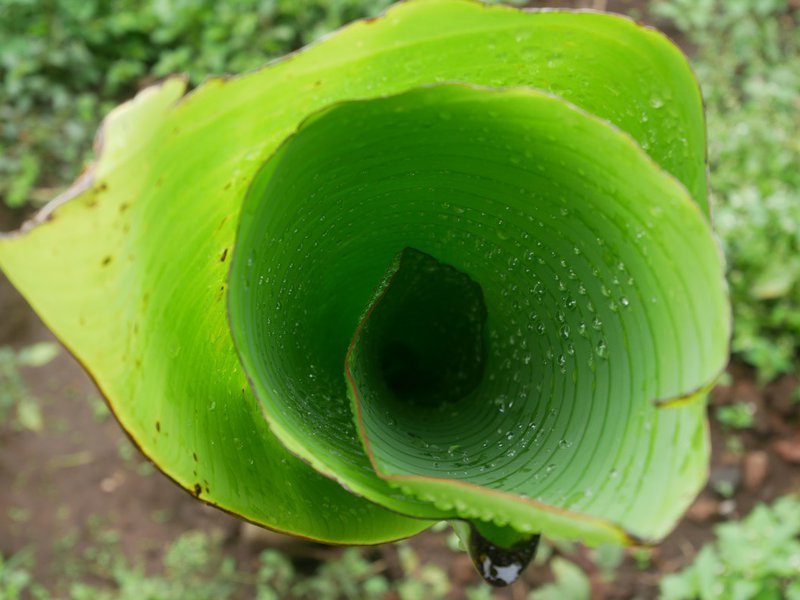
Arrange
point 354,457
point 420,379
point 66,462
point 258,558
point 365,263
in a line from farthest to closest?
point 66,462 → point 258,558 → point 420,379 → point 365,263 → point 354,457

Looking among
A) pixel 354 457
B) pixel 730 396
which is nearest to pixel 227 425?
pixel 354 457

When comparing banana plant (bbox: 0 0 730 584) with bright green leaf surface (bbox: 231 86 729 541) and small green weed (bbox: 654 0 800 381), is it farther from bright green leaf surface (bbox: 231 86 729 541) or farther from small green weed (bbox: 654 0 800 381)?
small green weed (bbox: 654 0 800 381)

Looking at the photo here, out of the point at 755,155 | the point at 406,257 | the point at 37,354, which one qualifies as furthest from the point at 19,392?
the point at 755,155

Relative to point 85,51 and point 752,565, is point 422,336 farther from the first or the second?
point 85,51

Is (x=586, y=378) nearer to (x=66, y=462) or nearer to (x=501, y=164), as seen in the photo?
(x=501, y=164)

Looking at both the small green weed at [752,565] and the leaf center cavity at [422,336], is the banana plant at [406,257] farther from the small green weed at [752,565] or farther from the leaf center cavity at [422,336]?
the small green weed at [752,565]

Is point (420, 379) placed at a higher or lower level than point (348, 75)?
lower

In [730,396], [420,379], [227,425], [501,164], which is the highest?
[501,164]
